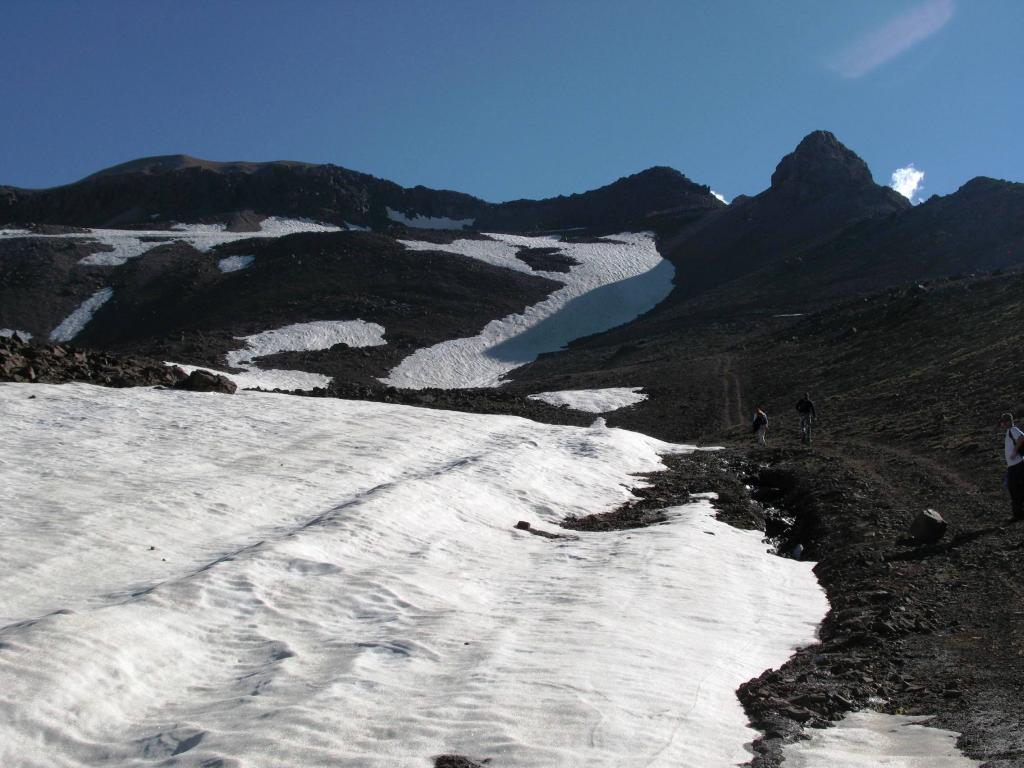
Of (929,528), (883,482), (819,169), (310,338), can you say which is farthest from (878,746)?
(819,169)

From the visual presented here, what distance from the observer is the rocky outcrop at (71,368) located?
74.5ft

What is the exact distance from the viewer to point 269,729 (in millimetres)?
6688

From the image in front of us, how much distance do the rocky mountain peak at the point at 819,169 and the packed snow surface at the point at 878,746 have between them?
4744 inches

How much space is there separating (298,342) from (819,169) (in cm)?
9029

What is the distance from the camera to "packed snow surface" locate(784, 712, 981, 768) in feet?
20.5

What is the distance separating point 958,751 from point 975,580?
601cm

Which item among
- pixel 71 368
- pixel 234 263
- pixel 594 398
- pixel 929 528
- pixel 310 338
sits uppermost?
pixel 234 263

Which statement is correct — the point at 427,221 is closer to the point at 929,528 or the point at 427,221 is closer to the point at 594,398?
the point at 594,398

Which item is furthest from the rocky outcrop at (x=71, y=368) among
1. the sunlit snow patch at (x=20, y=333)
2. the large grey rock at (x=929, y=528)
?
the sunlit snow patch at (x=20, y=333)

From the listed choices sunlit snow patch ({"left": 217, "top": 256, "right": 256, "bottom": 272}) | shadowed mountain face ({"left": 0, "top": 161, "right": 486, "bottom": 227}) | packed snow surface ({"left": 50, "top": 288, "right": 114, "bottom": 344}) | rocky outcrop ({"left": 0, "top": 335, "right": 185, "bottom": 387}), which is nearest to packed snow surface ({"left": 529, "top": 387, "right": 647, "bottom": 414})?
rocky outcrop ({"left": 0, "top": 335, "right": 185, "bottom": 387})

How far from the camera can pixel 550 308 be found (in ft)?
267

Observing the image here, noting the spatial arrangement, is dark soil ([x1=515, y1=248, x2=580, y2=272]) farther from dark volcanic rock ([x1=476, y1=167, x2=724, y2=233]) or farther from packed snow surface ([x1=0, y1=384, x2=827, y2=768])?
packed snow surface ([x1=0, y1=384, x2=827, y2=768])

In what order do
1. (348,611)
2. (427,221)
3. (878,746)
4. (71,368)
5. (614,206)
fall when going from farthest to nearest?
(427,221), (614,206), (71,368), (348,611), (878,746)

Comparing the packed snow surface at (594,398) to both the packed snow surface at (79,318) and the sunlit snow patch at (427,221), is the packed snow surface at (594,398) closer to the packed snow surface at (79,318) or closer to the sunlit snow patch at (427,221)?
the packed snow surface at (79,318)
